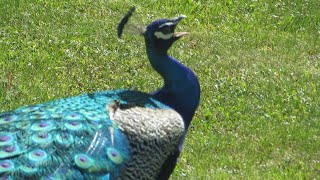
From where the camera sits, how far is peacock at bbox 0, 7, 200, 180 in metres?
4.02

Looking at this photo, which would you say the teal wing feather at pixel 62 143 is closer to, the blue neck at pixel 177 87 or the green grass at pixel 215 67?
the blue neck at pixel 177 87

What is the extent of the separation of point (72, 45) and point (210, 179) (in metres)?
2.77

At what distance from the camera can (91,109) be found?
438 cm

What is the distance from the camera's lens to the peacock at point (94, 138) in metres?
4.02

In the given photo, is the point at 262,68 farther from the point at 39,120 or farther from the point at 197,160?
the point at 39,120

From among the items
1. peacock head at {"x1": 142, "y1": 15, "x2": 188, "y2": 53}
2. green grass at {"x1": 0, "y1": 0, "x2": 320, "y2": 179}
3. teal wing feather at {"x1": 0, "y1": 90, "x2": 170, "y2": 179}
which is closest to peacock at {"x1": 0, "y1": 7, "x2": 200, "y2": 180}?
teal wing feather at {"x1": 0, "y1": 90, "x2": 170, "y2": 179}

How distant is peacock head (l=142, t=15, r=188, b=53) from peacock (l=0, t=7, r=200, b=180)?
0.35 metres

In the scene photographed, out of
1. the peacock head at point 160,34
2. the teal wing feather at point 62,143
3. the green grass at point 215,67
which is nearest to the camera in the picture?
the teal wing feather at point 62,143

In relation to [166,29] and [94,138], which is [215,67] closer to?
[166,29]

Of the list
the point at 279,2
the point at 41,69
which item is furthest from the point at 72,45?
the point at 279,2

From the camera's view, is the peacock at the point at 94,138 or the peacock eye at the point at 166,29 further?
the peacock eye at the point at 166,29

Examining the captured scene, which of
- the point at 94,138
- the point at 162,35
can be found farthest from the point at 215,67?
the point at 94,138

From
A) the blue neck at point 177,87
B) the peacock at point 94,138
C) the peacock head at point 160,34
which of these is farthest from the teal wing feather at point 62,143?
the peacock head at point 160,34

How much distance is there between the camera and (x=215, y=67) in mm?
7902
